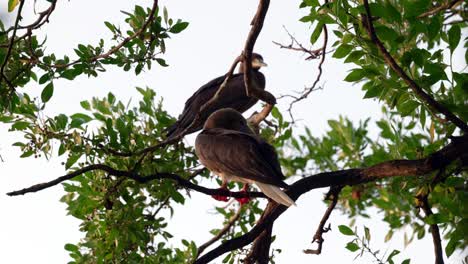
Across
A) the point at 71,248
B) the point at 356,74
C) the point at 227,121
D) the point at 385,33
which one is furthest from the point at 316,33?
the point at 71,248

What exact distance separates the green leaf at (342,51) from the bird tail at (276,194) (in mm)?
946

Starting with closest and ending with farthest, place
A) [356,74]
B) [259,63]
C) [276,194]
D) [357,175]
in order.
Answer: [356,74] → [357,175] → [276,194] → [259,63]

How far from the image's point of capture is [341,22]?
3992 millimetres

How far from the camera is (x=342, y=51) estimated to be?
415 cm

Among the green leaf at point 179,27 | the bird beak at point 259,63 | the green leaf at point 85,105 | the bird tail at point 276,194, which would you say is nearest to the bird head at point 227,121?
the green leaf at point 85,105

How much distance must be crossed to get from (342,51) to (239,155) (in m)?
1.45

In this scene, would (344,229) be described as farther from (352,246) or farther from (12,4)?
(12,4)

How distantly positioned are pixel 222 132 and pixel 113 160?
0.94 meters

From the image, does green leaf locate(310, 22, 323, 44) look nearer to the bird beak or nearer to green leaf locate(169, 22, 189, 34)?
green leaf locate(169, 22, 189, 34)

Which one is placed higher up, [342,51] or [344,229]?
[342,51]

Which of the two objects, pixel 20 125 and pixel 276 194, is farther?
pixel 20 125

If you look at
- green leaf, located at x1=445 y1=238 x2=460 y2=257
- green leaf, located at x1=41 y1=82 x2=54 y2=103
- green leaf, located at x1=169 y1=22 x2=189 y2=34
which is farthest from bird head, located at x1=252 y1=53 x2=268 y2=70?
green leaf, located at x1=445 y1=238 x2=460 y2=257

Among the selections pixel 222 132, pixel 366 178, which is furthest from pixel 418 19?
pixel 222 132

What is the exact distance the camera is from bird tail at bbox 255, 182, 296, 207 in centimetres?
447
